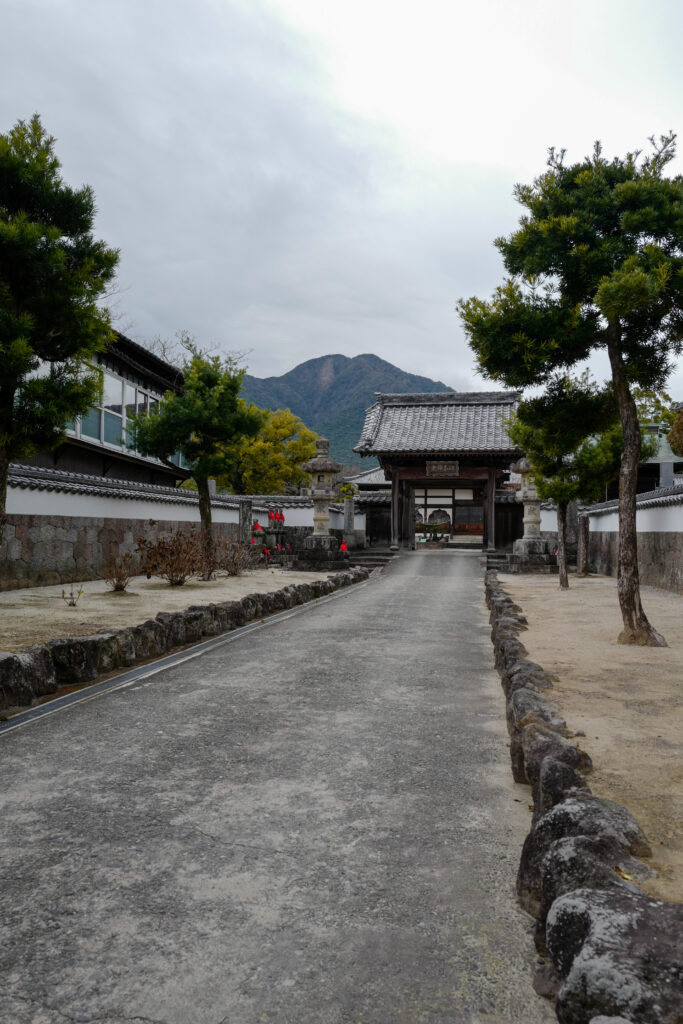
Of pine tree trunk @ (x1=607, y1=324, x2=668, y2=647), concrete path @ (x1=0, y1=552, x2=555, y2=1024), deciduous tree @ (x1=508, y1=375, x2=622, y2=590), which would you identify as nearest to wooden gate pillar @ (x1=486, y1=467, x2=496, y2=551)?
deciduous tree @ (x1=508, y1=375, x2=622, y2=590)

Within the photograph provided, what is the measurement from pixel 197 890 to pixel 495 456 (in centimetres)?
2207

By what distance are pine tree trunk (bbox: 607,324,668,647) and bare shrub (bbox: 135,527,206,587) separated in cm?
783

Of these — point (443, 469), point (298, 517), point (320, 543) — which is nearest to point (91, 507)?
point (320, 543)

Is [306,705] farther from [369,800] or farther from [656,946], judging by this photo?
[656,946]

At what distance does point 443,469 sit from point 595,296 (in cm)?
1693

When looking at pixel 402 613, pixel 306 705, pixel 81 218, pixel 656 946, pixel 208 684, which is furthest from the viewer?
pixel 402 613

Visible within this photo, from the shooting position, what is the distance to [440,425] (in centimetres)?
2536

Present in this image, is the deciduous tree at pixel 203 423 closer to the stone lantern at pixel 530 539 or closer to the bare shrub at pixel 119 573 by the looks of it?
the bare shrub at pixel 119 573

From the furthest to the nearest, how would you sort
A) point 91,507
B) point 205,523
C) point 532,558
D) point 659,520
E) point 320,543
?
1. point 320,543
2. point 532,558
3. point 205,523
4. point 659,520
5. point 91,507

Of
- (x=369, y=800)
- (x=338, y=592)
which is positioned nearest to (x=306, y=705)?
(x=369, y=800)

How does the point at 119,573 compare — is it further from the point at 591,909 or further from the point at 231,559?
the point at 591,909

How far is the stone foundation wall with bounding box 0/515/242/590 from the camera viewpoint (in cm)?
1046

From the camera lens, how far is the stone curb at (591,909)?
1.40 metres

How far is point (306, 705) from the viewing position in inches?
177
